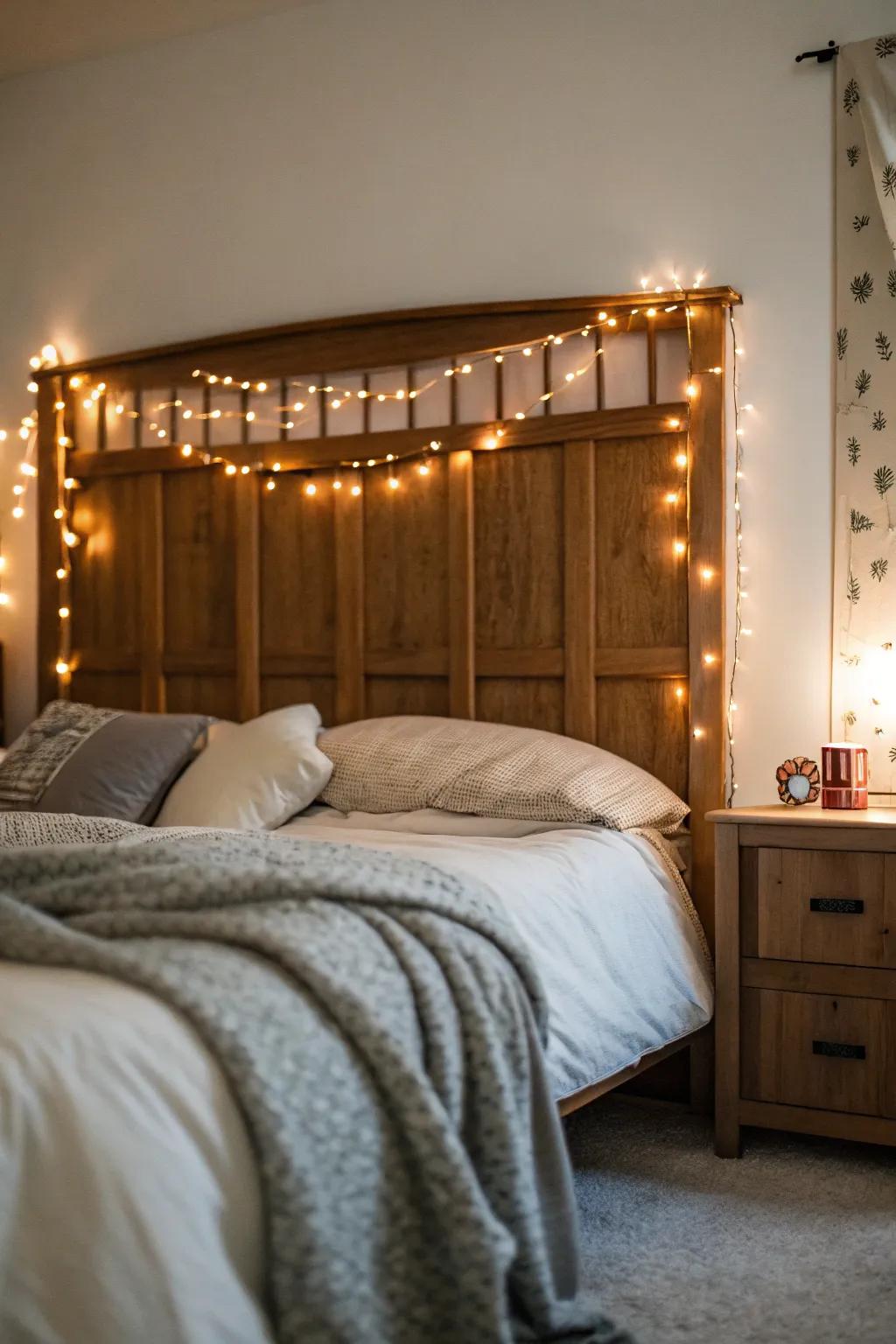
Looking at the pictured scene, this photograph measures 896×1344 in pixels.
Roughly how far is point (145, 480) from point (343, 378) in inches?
26.4

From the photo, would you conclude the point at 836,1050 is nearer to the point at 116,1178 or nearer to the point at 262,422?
the point at 116,1178

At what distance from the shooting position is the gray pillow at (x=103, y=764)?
10.0 ft

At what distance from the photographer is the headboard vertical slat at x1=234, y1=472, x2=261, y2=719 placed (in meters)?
3.56

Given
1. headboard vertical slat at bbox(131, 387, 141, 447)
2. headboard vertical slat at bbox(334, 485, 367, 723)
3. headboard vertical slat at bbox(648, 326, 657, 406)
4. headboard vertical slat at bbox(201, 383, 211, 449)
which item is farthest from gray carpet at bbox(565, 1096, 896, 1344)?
headboard vertical slat at bbox(131, 387, 141, 447)

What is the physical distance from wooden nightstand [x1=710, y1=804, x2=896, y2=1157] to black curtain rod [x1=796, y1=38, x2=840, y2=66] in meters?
1.64

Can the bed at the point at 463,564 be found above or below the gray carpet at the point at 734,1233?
above

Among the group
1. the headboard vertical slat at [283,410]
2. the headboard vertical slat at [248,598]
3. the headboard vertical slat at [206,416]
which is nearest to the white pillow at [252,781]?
the headboard vertical slat at [248,598]

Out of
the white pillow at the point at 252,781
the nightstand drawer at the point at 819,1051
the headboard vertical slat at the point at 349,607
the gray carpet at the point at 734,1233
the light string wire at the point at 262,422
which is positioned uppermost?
the light string wire at the point at 262,422

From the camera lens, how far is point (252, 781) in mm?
2953

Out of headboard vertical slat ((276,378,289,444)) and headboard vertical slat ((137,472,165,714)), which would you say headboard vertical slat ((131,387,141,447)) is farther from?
headboard vertical slat ((276,378,289,444))

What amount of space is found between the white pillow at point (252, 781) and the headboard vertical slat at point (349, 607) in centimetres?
31

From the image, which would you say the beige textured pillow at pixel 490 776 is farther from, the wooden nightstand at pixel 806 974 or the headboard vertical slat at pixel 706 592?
the wooden nightstand at pixel 806 974

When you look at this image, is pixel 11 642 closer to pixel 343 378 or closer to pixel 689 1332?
pixel 343 378

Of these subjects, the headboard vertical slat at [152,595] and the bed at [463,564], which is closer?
the bed at [463,564]
